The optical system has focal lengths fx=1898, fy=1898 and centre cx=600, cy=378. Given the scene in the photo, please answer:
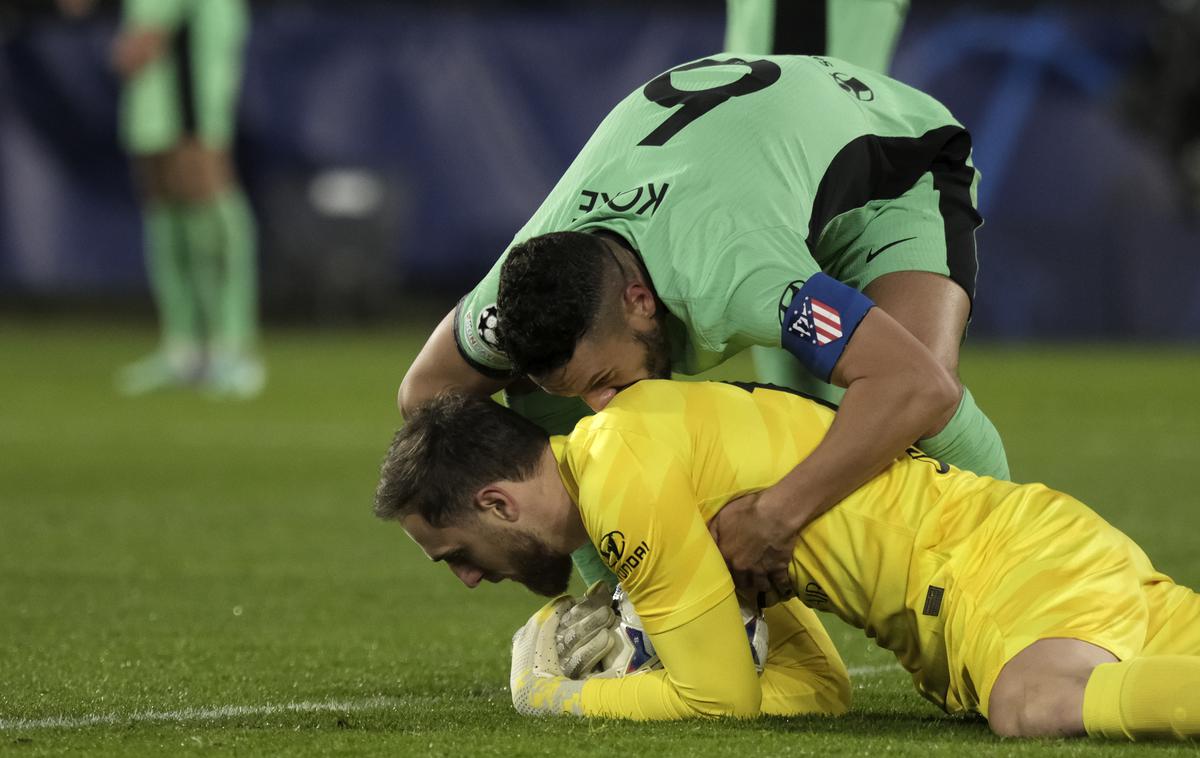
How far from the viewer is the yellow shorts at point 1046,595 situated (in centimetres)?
307

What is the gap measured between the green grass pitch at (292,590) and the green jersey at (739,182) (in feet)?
2.41

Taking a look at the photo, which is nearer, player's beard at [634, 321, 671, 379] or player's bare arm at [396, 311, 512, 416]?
player's beard at [634, 321, 671, 379]

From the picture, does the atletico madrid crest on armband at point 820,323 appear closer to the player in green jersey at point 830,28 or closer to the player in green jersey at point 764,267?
the player in green jersey at point 764,267

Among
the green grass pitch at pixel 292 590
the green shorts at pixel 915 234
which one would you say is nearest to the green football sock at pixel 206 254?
the green grass pitch at pixel 292 590

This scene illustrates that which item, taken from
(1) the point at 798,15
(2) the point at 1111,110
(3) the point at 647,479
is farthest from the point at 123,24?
(3) the point at 647,479

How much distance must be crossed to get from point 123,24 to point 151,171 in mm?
4382

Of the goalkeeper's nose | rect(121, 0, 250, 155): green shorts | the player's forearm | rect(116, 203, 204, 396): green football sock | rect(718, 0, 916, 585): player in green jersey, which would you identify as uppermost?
the player's forearm

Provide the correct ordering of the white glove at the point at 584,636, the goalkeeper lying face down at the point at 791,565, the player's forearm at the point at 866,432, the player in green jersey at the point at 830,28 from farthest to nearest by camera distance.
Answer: the player in green jersey at the point at 830,28, the white glove at the point at 584,636, the player's forearm at the point at 866,432, the goalkeeper lying face down at the point at 791,565

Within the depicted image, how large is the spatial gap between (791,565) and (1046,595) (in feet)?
1.43

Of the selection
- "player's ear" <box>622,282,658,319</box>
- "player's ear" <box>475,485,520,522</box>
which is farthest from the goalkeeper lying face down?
"player's ear" <box>622,282,658,319</box>

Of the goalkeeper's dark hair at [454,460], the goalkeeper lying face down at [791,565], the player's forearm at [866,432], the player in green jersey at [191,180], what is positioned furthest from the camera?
the player in green jersey at [191,180]

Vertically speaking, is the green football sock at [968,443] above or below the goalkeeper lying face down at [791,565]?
below

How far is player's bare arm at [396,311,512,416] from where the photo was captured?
4230mm

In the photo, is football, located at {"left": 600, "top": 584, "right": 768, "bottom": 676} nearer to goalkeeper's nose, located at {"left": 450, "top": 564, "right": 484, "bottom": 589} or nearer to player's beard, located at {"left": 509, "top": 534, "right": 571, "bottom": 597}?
player's beard, located at {"left": 509, "top": 534, "right": 571, "bottom": 597}
